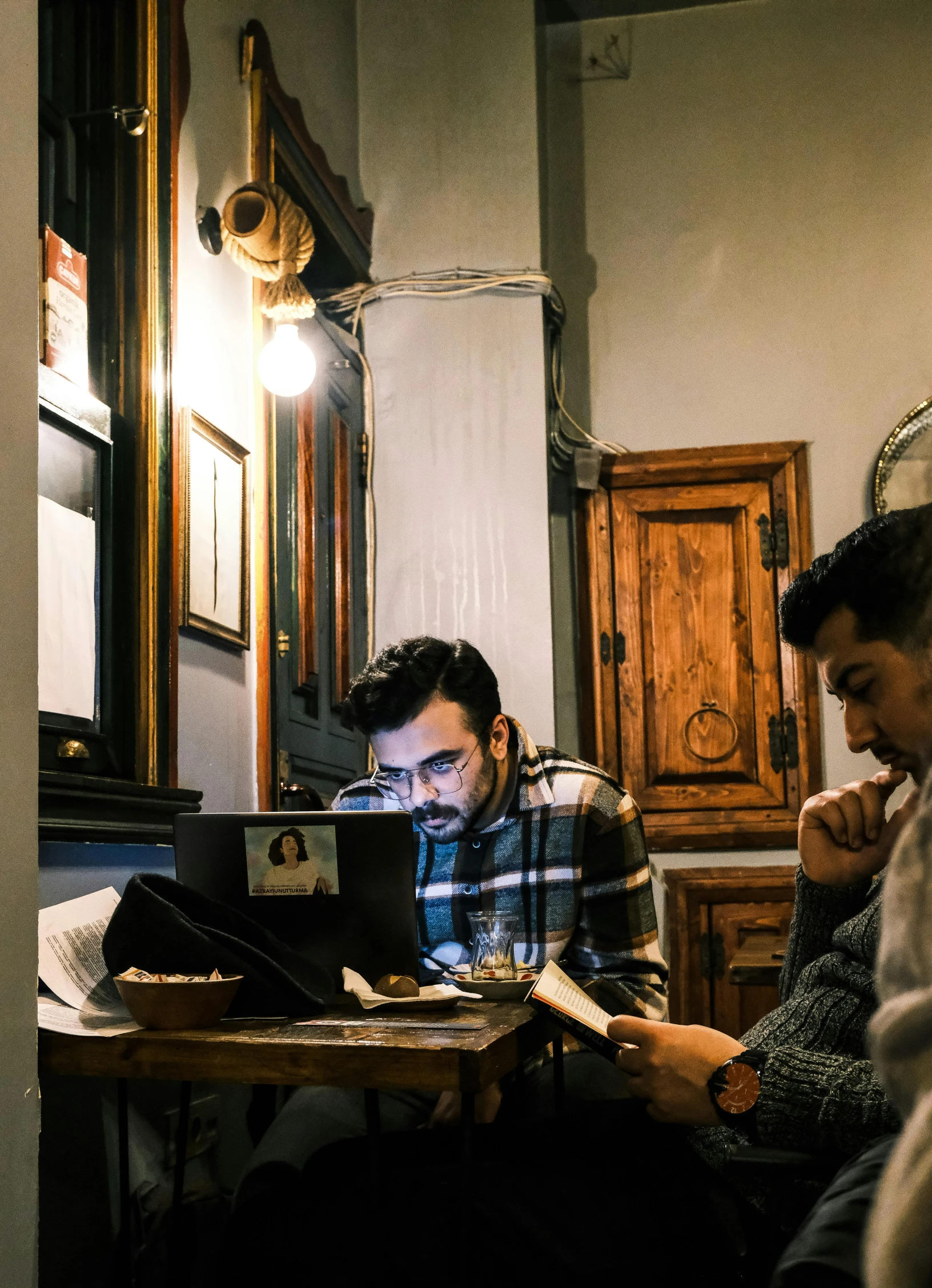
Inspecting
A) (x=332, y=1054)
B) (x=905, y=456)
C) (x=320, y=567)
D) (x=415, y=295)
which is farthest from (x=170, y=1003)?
(x=905, y=456)

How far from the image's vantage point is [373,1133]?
4.73 feet

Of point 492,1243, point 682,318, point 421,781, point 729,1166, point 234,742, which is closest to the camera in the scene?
point 729,1166

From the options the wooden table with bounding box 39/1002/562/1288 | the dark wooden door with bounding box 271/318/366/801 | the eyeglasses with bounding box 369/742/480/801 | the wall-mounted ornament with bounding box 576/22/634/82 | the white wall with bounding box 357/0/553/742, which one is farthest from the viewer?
the wall-mounted ornament with bounding box 576/22/634/82

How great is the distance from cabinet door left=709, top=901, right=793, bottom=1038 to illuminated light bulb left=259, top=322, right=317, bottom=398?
7.63 feet

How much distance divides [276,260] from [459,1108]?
2.03m

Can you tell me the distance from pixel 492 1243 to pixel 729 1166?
1.53 feet

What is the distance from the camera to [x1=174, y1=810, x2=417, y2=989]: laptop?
1.78m

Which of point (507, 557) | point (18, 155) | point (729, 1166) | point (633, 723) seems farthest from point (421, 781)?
point (633, 723)

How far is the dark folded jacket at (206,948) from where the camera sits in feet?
5.24

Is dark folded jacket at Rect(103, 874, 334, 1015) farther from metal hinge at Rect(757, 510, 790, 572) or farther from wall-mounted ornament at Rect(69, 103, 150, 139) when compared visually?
metal hinge at Rect(757, 510, 790, 572)

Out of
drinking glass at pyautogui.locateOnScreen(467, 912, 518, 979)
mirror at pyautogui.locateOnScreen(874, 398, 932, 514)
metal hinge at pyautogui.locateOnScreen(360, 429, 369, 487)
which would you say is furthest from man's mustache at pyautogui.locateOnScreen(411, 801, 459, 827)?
mirror at pyautogui.locateOnScreen(874, 398, 932, 514)

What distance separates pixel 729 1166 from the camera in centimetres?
125

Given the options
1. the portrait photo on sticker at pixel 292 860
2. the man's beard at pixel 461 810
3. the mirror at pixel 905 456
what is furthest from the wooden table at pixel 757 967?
the mirror at pixel 905 456

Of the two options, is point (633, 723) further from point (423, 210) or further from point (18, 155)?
point (18, 155)
